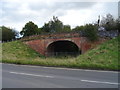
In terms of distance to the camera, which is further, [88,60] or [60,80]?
[88,60]

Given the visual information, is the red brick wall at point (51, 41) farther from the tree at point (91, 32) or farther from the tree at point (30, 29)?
the tree at point (30, 29)

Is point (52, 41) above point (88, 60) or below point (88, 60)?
above

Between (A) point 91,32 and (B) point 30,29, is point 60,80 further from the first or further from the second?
Result: (B) point 30,29

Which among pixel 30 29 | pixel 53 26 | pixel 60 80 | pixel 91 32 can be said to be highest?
pixel 53 26

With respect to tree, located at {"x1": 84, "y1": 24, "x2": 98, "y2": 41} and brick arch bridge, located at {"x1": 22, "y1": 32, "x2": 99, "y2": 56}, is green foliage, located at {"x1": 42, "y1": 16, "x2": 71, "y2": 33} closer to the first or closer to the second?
brick arch bridge, located at {"x1": 22, "y1": 32, "x2": 99, "y2": 56}

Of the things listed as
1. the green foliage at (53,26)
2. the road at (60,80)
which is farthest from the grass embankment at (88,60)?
the green foliage at (53,26)

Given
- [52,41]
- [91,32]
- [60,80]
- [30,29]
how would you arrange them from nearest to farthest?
[60,80] < [91,32] < [52,41] < [30,29]

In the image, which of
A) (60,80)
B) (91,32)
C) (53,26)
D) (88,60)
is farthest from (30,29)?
(60,80)

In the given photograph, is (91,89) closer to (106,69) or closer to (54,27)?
(106,69)

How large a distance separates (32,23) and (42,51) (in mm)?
37430

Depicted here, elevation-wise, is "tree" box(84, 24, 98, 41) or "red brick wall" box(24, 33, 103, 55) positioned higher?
"tree" box(84, 24, 98, 41)

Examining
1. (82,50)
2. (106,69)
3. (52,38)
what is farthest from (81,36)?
(106,69)

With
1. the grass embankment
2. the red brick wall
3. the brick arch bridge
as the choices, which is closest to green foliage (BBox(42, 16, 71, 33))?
the brick arch bridge

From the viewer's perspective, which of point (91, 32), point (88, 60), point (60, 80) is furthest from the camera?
point (91, 32)
